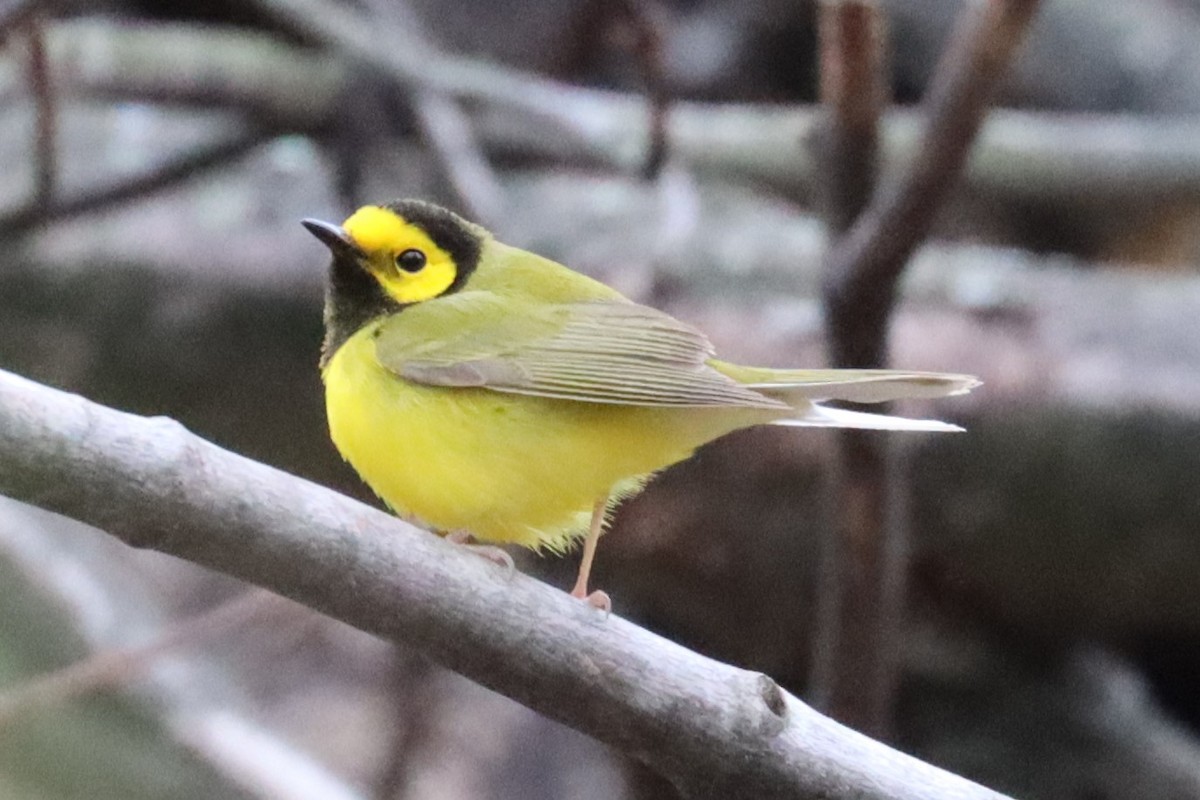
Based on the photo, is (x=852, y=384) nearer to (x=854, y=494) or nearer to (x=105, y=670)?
(x=854, y=494)

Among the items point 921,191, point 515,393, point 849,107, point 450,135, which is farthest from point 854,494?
point 450,135

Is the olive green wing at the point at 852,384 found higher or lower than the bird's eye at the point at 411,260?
lower

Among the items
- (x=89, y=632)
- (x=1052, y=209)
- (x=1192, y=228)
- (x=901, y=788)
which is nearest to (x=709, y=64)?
(x=1052, y=209)

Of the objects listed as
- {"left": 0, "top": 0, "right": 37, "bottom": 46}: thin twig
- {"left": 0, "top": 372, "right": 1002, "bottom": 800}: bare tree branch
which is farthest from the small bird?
{"left": 0, "top": 0, "right": 37, "bottom": 46}: thin twig

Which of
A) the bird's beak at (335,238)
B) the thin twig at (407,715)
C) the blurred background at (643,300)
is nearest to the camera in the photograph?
the bird's beak at (335,238)

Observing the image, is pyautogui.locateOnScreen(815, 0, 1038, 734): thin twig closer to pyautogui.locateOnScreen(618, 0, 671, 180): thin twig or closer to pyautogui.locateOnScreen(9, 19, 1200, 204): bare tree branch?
pyautogui.locateOnScreen(618, 0, 671, 180): thin twig

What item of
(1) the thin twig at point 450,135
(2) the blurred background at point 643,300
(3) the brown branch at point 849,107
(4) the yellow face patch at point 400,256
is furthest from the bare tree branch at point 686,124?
(4) the yellow face patch at point 400,256

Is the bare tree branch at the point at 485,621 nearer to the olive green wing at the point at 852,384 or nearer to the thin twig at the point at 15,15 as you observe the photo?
the olive green wing at the point at 852,384
